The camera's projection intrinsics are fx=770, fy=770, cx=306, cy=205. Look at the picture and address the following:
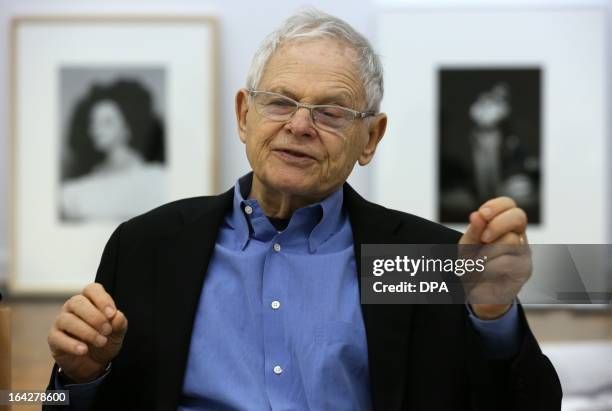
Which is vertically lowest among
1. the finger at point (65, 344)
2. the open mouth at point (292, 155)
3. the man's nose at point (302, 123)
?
the finger at point (65, 344)

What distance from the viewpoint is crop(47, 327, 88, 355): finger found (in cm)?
114

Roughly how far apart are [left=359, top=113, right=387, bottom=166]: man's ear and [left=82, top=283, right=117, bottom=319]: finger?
Answer: 24.1 inches

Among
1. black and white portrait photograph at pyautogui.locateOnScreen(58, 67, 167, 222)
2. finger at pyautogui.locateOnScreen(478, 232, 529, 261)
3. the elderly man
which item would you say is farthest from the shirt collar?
black and white portrait photograph at pyautogui.locateOnScreen(58, 67, 167, 222)

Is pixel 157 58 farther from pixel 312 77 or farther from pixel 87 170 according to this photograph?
pixel 312 77

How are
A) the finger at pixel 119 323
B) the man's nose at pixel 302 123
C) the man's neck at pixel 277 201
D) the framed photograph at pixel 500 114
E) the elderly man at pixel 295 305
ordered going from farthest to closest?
the framed photograph at pixel 500 114, the man's neck at pixel 277 201, the man's nose at pixel 302 123, the elderly man at pixel 295 305, the finger at pixel 119 323

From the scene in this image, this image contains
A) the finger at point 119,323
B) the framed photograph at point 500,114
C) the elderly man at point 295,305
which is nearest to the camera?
the finger at point 119,323

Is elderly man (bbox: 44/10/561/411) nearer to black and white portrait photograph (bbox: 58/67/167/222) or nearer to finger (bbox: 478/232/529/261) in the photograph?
finger (bbox: 478/232/529/261)

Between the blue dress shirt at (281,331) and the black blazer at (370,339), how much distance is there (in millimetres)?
34

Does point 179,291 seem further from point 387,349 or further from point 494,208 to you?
point 494,208

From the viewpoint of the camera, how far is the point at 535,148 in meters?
3.69

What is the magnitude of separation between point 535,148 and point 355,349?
2.62 meters

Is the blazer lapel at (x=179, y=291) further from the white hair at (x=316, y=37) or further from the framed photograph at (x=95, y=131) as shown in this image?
the framed photograph at (x=95, y=131)

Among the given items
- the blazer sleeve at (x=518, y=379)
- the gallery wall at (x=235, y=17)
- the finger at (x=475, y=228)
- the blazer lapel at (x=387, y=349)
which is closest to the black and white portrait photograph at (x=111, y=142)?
the gallery wall at (x=235, y=17)

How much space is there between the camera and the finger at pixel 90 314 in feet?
3.73
